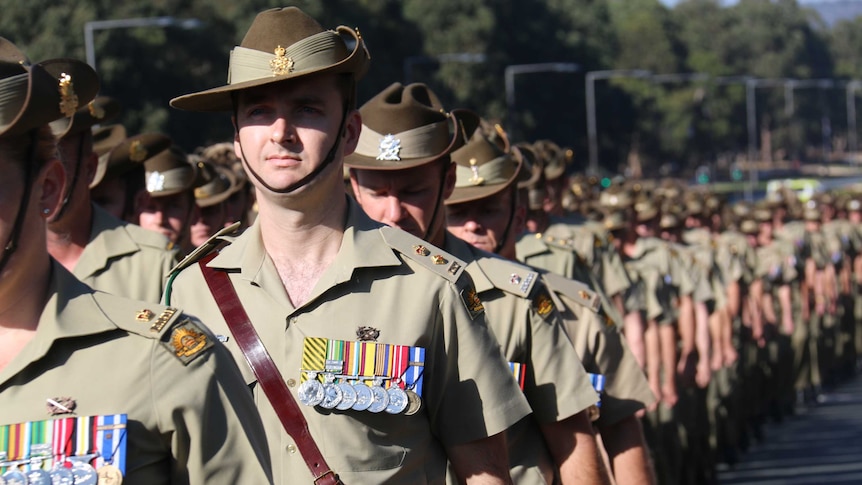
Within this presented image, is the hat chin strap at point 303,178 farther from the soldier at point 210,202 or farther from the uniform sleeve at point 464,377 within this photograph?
the soldier at point 210,202

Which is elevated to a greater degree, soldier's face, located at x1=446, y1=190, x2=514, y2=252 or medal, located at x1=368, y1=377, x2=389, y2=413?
soldier's face, located at x1=446, y1=190, x2=514, y2=252

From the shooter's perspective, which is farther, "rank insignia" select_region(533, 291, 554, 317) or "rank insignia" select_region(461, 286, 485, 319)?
"rank insignia" select_region(533, 291, 554, 317)

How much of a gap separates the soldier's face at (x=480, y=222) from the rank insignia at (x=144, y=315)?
12.3ft

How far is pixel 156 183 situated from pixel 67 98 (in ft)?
17.2

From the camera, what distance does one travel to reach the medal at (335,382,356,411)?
14.3 ft

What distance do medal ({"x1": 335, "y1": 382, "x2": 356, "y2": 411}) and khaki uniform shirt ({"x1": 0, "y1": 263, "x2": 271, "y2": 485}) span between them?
1.09 meters

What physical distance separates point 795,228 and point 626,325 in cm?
1150

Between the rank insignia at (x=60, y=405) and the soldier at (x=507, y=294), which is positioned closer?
the rank insignia at (x=60, y=405)

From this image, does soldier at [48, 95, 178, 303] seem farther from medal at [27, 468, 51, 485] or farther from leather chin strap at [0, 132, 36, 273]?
medal at [27, 468, 51, 485]

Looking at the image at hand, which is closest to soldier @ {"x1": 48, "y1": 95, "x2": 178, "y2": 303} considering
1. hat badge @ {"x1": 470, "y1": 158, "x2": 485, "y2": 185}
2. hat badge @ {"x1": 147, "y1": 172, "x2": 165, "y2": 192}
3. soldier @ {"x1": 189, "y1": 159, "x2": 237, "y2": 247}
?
hat badge @ {"x1": 470, "y1": 158, "x2": 485, "y2": 185}

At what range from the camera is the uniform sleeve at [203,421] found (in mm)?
3188

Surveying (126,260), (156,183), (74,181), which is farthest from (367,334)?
(156,183)

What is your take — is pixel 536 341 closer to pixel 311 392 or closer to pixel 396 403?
pixel 396 403

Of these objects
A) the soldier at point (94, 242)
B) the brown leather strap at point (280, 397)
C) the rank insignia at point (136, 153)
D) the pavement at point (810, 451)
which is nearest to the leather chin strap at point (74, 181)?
the soldier at point (94, 242)
